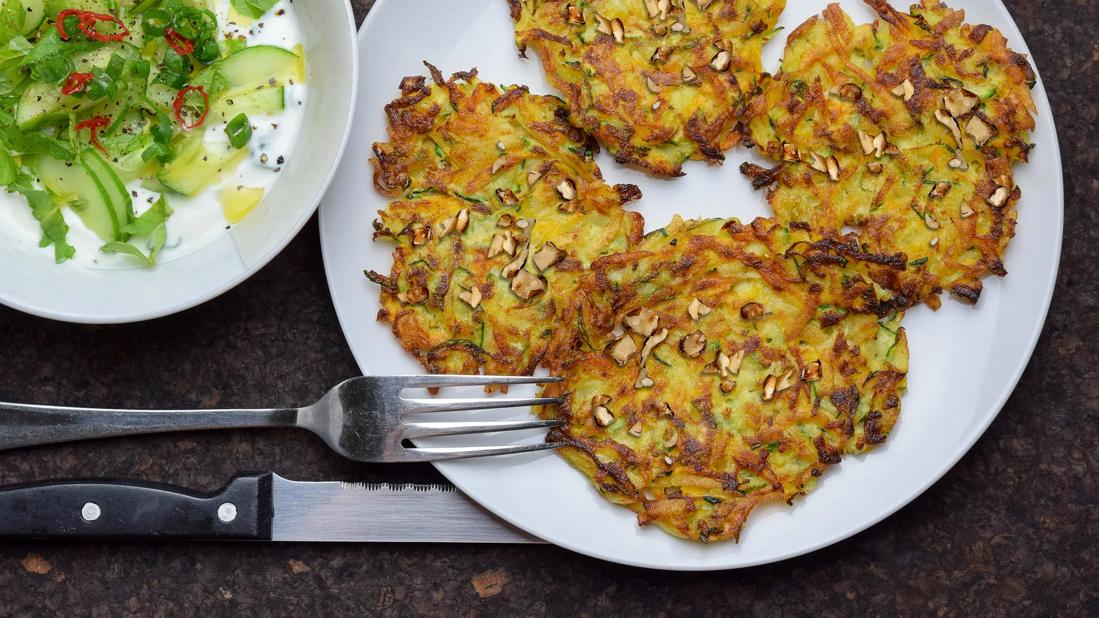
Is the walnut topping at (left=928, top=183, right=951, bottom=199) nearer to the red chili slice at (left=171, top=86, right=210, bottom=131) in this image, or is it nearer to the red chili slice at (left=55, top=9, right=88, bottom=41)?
the red chili slice at (left=171, top=86, right=210, bottom=131)

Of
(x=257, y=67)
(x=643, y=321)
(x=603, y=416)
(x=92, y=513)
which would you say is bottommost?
(x=92, y=513)

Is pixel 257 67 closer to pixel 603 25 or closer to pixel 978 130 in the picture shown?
pixel 603 25

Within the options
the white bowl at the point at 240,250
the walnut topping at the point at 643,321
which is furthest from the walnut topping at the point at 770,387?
the white bowl at the point at 240,250

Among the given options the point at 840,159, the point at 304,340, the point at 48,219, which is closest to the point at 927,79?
the point at 840,159

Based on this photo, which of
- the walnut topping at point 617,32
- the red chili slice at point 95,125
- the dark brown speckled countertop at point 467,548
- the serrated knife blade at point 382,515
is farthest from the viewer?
the dark brown speckled countertop at point 467,548

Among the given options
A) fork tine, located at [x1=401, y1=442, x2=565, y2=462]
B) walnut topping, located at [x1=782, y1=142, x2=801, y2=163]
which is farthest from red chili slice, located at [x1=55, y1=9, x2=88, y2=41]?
walnut topping, located at [x1=782, y1=142, x2=801, y2=163]

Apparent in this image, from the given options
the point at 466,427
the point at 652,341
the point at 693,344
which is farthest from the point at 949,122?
the point at 466,427

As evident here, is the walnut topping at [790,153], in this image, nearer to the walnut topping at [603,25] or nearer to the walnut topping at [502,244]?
the walnut topping at [603,25]
